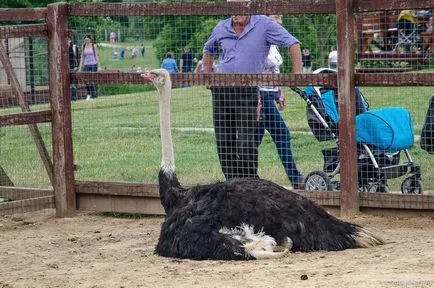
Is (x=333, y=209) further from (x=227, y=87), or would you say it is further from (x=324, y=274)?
(x=324, y=274)

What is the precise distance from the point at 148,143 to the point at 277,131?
423cm

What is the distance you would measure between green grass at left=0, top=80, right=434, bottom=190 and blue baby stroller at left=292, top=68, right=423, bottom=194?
604 millimetres

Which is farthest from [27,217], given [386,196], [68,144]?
[386,196]

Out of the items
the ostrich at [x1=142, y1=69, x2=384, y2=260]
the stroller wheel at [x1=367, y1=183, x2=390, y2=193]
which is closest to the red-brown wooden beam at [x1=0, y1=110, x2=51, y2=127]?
the ostrich at [x1=142, y1=69, x2=384, y2=260]

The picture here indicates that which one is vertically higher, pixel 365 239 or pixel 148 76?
pixel 148 76

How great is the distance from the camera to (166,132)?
8156 mm

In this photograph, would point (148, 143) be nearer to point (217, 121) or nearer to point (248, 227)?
point (217, 121)

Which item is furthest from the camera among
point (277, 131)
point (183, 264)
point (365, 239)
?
point (277, 131)

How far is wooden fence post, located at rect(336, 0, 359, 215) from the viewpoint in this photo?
28.6 ft

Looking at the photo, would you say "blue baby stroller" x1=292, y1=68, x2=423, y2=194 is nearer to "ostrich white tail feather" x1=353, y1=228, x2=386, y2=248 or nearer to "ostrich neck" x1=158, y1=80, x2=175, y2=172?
"ostrich neck" x1=158, y1=80, x2=175, y2=172

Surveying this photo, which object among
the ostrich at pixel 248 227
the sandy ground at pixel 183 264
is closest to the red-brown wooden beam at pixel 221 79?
the sandy ground at pixel 183 264

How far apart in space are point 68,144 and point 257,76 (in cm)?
201

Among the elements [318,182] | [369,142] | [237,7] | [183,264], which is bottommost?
[183,264]

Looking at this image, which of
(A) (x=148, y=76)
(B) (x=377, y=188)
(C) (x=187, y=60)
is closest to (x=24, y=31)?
(A) (x=148, y=76)
